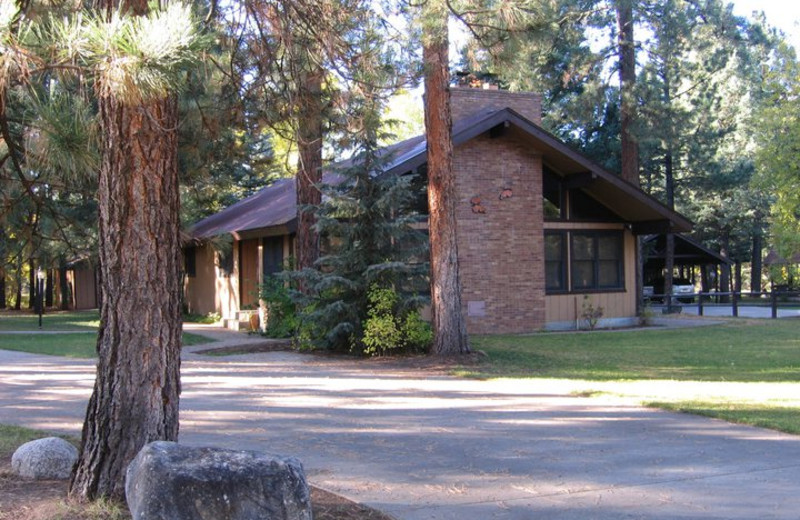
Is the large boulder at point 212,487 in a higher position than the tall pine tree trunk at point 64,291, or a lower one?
lower

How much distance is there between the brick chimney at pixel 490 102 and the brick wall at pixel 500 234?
44.8 inches

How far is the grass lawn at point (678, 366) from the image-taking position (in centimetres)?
1019

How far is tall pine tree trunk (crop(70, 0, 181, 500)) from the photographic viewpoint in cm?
561

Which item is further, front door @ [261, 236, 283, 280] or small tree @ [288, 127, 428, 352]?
front door @ [261, 236, 283, 280]

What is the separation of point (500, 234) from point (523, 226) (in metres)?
0.76

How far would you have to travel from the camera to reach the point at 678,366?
14.7m

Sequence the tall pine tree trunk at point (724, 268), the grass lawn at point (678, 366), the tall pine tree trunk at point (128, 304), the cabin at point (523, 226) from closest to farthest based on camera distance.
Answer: the tall pine tree trunk at point (128, 304)
the grass lawn at point (678, 366)
the cabin at point (523, 226)
the tall pine tree trunk at point (724, 268)

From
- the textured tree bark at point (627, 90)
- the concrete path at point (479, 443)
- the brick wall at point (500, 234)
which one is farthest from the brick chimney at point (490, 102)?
the concrete path at point (479, 443)

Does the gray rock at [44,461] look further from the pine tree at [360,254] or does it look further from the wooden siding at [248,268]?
the wooden siding at [248,268]

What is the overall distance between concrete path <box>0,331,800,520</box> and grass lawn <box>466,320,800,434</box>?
71 centimetres

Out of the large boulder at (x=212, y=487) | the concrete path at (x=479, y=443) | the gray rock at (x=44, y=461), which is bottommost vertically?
the concrete path at (x=479, y=443)

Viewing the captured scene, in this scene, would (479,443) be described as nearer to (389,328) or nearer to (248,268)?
(389,328)

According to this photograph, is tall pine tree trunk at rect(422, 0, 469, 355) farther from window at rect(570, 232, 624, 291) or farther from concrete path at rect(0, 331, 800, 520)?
window at rect(570, 232, 624, 291)

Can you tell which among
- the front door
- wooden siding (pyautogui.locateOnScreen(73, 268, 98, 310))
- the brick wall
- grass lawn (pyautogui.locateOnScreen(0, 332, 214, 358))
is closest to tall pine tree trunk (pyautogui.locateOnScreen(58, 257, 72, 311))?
wooden siding (pyautogui.locateOnScreen(73, 268, 98, 310))
